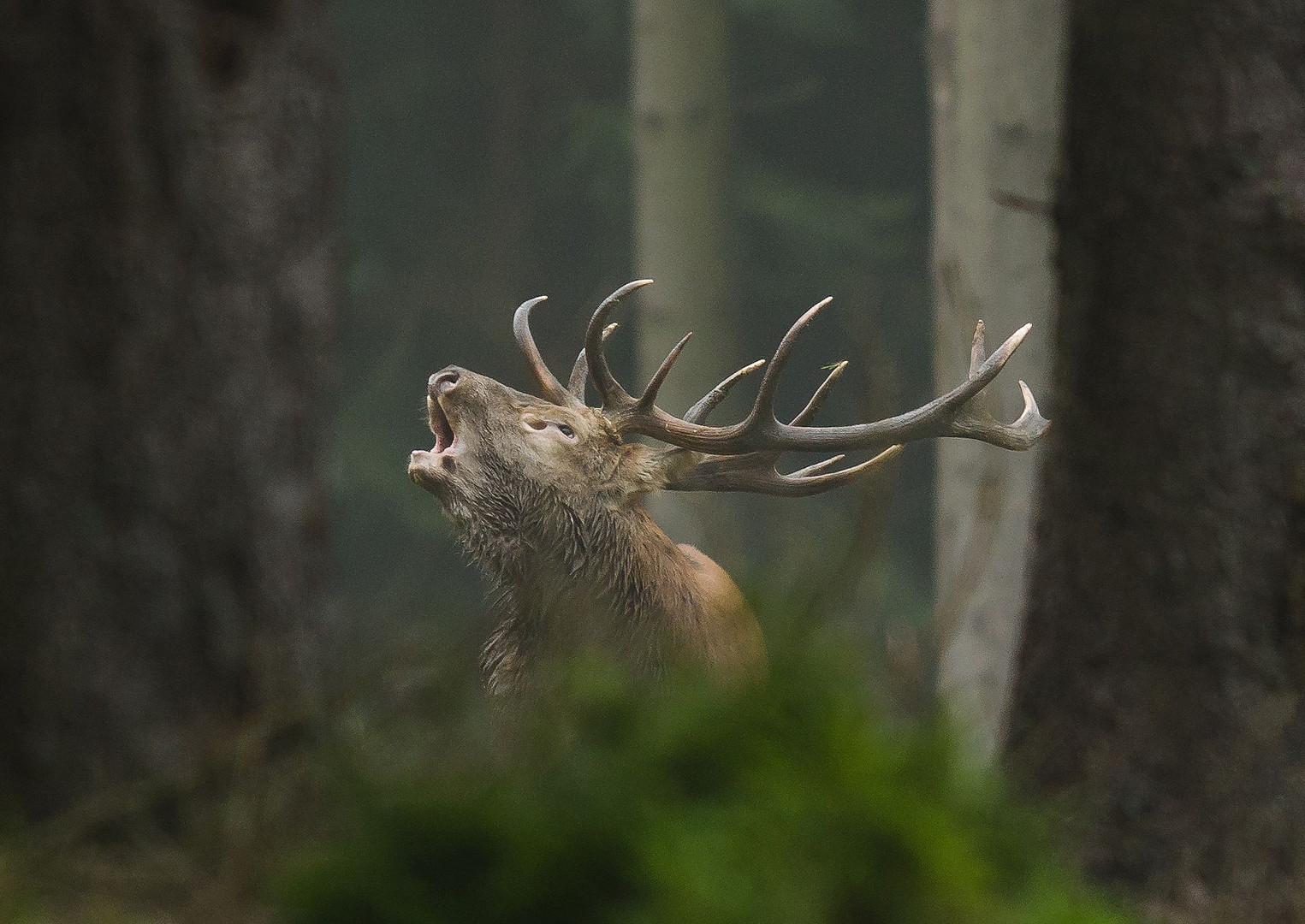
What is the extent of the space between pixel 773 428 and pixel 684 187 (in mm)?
6214

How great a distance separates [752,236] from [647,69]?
7557 millimetres

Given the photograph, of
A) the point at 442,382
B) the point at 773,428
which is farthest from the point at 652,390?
the point at 442,382

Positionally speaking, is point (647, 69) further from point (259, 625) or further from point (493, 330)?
point (259, 625)

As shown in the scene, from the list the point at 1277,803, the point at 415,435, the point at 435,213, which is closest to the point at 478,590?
the point at 1277,803

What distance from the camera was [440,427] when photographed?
13.6ft

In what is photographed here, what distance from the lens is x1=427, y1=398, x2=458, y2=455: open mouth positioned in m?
4.11

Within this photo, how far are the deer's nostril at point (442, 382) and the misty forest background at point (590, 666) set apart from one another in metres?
0.54

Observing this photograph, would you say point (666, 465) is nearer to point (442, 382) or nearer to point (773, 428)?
point (773, 428)

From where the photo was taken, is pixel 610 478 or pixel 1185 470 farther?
pixel 610 478

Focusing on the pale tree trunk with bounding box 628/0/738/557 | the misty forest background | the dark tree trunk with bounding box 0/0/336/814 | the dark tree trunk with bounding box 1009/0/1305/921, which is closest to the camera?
the misty forest background

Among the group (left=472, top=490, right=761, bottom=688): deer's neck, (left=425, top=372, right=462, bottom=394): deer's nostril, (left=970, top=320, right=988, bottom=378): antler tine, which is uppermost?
(left=970, top=320, right=988, bottom=378): antler tine

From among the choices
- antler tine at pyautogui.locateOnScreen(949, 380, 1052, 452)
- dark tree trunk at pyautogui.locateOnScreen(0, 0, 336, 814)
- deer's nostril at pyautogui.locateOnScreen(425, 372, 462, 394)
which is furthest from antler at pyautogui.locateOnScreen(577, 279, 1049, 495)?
dark tree trunk at pyautogui.locateOnScreen(0, 0, 336, 814)

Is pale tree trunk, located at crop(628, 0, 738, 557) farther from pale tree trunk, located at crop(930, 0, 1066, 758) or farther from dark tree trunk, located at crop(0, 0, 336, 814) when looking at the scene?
dark tree trunk, located at crop(0, 0, 336, 814)

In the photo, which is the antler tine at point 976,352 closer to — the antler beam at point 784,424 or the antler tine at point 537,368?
the antler beam at point 784,424
